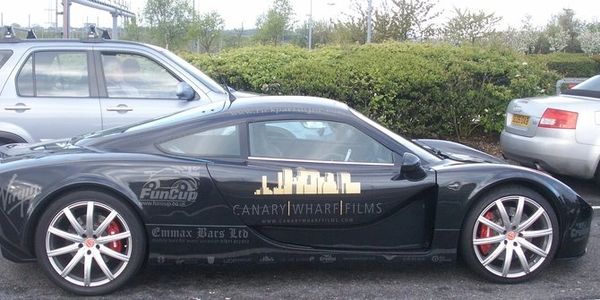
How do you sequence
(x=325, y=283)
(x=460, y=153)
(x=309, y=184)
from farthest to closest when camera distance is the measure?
(x=460, y=153), (x=325, y=283), (x=309, y=184)

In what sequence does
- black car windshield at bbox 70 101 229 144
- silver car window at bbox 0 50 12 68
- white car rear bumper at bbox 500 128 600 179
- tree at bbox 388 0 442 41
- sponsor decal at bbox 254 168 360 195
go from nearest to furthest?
1. sponsor decal at bbox 254 168 360 195
2. black car windshield at bbox 70 101 229 144
3. silver car window at bbox 0 50 12 68
4. white car rear bumper at bbox 500 128 600 179
5. tree at bbox 388 0 442 41

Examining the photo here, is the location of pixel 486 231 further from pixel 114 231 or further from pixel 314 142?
pixel 114 231

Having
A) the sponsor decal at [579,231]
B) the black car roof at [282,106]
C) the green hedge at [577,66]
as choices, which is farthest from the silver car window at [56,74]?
the green hedge at [577,66]

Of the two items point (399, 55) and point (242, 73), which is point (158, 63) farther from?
point (399, 55)

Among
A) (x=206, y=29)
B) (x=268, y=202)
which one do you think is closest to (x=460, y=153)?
(x=268, y=202)

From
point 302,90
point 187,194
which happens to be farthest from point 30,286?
point 302,90

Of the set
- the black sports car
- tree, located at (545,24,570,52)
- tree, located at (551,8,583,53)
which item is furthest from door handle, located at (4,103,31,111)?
tree, located at (551,8,583,53)

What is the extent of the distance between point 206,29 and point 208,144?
27032 millimetres

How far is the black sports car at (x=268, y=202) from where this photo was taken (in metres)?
4.06

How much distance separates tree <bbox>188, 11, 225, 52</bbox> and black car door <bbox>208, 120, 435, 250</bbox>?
1000 inches

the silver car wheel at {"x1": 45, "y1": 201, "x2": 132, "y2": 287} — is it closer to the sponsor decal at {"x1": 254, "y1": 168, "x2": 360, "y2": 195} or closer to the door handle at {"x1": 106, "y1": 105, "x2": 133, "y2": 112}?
the sponsor decal at {"x1": 254, "y1": 168, "x2": 360, "y2": 195}

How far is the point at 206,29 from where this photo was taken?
30500 mm

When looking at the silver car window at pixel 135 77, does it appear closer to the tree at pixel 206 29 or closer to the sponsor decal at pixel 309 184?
the sponsor decal at pixel 309 184

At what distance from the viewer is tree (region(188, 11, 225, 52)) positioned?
29731 mm
